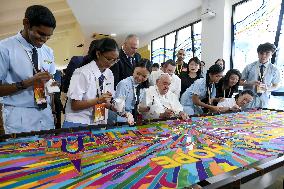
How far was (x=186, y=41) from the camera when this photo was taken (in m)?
7.93

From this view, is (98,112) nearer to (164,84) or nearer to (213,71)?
(164,84)

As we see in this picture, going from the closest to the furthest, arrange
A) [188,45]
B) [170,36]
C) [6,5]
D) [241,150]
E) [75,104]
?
[241,150] < [75,104] < [6,5] < [188,45] < [170,36]

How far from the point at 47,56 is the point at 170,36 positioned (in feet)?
24.7

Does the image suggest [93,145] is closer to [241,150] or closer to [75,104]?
[75,104]

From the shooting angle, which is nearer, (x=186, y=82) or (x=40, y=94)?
(x=40, y=94)

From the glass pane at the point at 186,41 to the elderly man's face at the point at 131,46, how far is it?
181 inches

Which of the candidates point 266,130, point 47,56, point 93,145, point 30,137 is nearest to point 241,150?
point 266,130

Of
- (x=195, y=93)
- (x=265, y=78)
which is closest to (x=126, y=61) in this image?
(x=195, y=93)

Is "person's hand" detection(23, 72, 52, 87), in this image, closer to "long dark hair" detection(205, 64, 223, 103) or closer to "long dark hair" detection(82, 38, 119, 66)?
"long dark hair" detection(82, 38, 119, 66)

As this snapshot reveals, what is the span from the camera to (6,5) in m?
7.29

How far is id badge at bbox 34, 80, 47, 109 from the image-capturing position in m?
1.63

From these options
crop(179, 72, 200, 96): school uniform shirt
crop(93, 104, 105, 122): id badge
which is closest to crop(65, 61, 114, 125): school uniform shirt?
crop(93, 104, 105, 122): id badge

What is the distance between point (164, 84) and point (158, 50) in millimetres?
7531

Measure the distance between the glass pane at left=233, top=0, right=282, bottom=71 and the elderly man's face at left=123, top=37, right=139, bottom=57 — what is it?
11.1 feet
